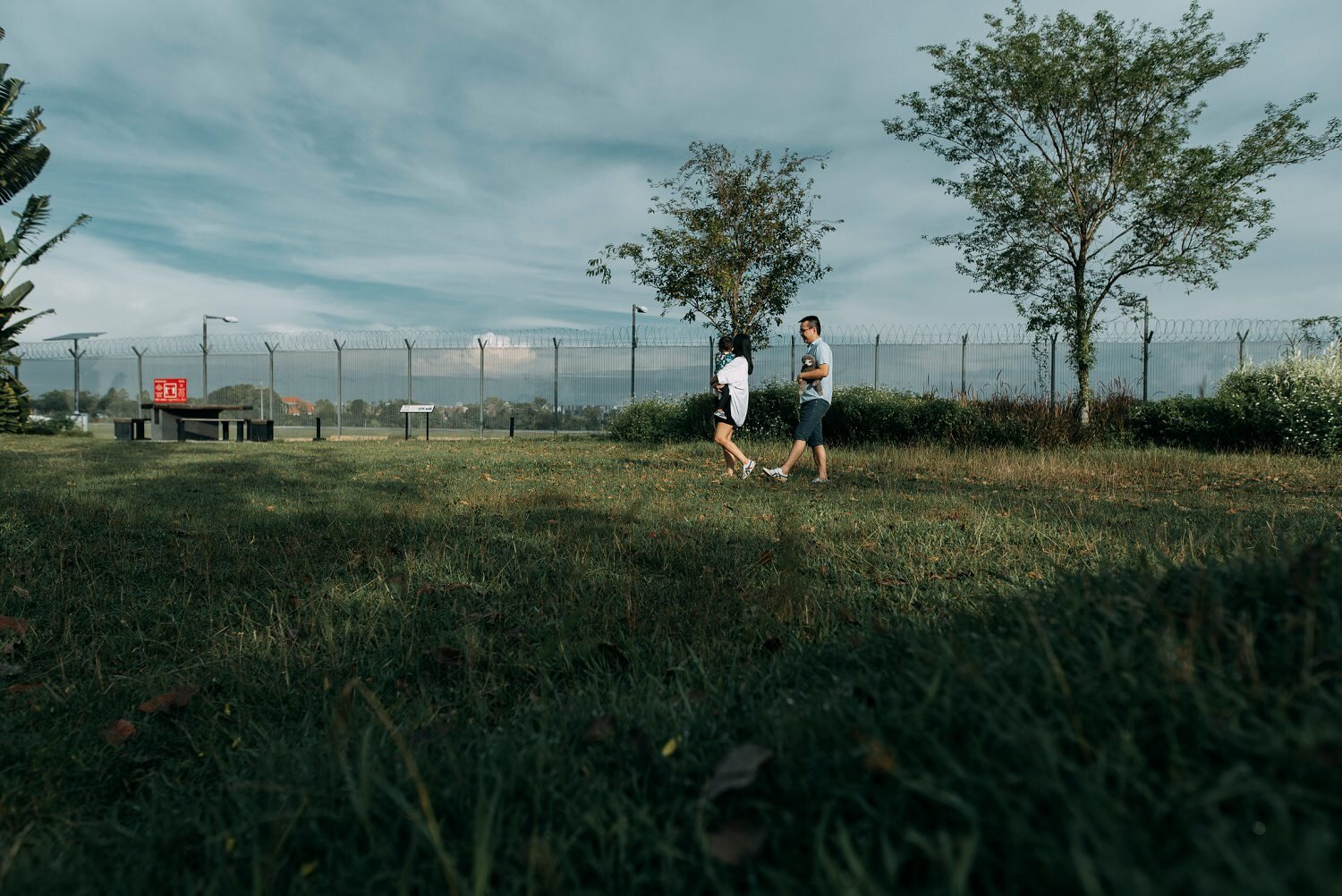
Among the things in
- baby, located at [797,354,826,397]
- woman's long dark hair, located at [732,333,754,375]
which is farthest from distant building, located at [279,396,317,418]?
baby, located at [797,354,826,397]

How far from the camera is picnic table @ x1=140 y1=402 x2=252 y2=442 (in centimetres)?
1842

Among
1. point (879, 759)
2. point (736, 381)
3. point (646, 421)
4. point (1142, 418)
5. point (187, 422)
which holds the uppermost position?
point (736, 381)

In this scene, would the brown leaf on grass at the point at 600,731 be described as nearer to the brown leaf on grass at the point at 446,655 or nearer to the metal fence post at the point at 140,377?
the brown leaf on grass at the point at 446,655

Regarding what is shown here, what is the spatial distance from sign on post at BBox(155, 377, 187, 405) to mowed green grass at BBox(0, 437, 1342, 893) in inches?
804

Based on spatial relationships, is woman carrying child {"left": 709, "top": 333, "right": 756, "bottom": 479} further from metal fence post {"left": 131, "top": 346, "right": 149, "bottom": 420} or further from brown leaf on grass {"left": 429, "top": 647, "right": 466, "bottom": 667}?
metal fence post {"left": 131, "top": 346, "right": 149, "bottom": 420}

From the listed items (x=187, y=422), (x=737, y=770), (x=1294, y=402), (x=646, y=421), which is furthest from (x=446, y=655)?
(x=187, y=422)

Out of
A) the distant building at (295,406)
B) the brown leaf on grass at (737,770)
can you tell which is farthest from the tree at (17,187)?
the brown leaf on grass at (737,770)

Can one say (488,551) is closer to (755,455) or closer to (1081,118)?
(755,455)

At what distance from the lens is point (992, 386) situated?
46.4 ft

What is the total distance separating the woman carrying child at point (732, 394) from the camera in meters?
9.12

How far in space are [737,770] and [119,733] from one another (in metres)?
1.82

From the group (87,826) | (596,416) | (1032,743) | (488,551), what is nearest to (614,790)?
(1032,743)

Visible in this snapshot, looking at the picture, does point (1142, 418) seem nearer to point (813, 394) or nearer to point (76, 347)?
point (813, 394)

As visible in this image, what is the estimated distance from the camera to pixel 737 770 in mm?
1285
